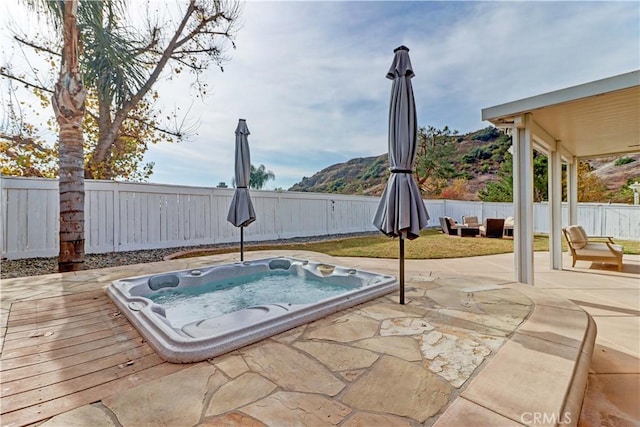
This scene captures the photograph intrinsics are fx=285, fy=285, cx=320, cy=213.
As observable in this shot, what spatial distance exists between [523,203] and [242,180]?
4456 mm

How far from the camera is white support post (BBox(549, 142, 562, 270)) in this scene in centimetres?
585

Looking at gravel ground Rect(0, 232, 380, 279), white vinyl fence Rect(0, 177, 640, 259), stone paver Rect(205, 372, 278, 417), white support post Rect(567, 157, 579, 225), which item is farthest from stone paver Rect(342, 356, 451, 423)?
white support post Rect(567, 157, 579, 225)

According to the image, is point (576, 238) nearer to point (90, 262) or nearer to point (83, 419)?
point (83, 419)

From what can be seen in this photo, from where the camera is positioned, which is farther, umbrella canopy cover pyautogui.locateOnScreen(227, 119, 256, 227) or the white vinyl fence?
the white vinyl fence

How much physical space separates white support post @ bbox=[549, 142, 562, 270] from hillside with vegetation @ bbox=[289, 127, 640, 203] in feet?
20.9

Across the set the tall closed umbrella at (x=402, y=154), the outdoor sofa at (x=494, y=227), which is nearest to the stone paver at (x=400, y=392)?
the tall closed umbrella at (x=402, y=154)

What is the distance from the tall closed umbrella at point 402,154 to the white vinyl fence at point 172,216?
649 centimetres

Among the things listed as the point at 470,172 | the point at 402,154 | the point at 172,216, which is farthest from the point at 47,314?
the point at 470,172

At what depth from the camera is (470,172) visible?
3145 centimetres

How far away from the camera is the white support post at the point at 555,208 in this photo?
585 cm

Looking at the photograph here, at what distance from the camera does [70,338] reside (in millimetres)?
2197

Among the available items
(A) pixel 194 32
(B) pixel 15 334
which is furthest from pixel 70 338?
(A) pixel 194 32
